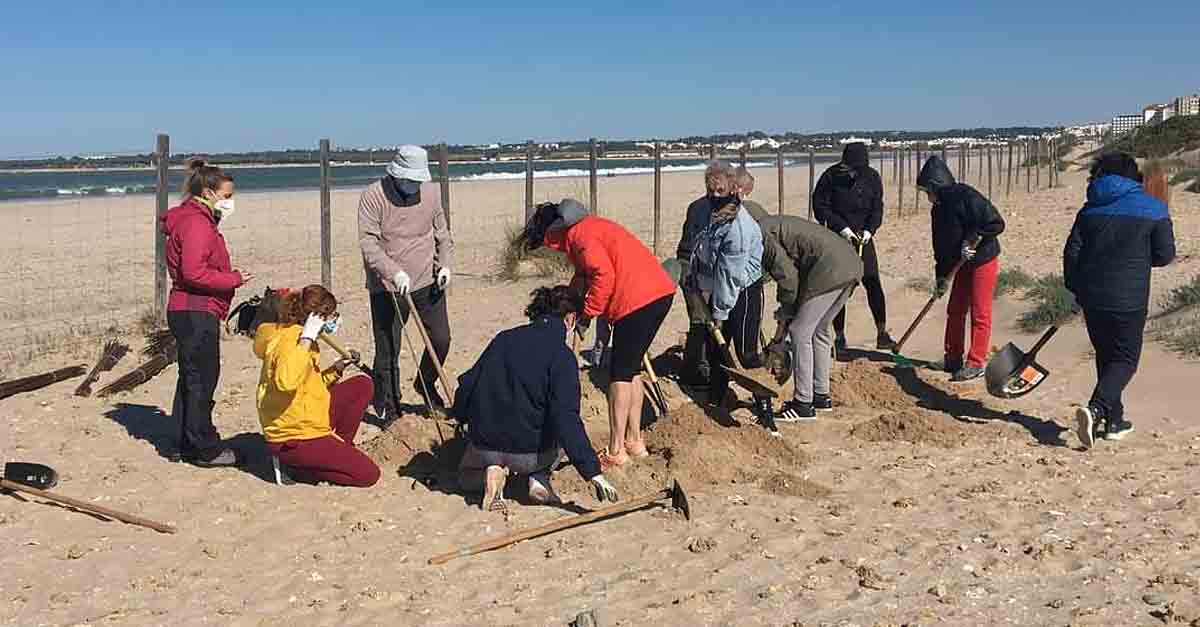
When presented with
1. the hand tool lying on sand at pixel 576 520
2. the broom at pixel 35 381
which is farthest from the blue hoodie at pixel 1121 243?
the broom at pixel 35 381

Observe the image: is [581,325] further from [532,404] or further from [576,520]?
[576,520]

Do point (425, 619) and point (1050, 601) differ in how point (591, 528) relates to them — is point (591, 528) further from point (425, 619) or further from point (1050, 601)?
point (1050, 601)

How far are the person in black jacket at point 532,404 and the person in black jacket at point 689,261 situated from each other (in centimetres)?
123

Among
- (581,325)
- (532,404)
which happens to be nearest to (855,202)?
(581,325)

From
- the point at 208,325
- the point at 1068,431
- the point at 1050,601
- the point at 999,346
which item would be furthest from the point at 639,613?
the point at 999,346

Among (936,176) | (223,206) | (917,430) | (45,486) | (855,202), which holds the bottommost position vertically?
(45,486)

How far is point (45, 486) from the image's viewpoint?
5691 millimetres

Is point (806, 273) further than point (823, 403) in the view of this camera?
No

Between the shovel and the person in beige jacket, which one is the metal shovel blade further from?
the person in beige jacket

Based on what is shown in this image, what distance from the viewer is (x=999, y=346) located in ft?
29.8

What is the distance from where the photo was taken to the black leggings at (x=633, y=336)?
555 cm

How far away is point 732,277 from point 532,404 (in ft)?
5.23

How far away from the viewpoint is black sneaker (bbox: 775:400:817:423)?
6863mm

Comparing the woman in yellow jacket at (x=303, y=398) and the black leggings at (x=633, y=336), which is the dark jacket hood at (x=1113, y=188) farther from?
the woman in yellow jacket at (x=303, y=398)
